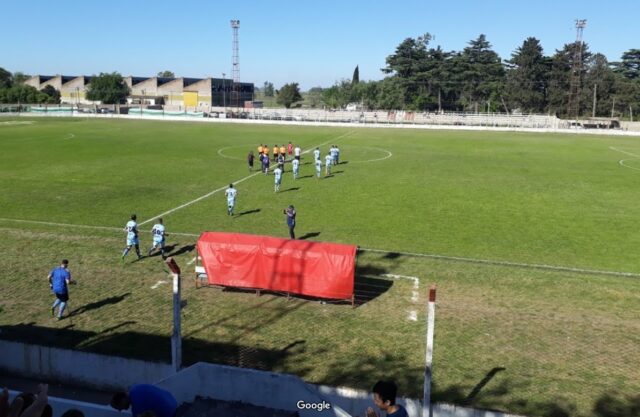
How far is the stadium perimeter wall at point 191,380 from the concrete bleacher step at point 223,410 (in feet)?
0.26

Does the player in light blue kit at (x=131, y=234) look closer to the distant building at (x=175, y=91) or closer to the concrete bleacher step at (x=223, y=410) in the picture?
the concrete bleacher step at (x=223, y=410)

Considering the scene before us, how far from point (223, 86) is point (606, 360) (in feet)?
402

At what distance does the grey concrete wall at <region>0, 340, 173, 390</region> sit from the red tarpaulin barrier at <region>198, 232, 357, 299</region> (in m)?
4.92

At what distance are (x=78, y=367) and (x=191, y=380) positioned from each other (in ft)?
8.33

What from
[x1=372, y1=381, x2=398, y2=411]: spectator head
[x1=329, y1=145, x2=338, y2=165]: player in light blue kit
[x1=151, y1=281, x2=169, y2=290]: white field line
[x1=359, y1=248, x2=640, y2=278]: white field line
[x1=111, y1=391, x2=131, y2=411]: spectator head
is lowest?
[x1=151, y1=281, x2=169, y2=290]: white field line

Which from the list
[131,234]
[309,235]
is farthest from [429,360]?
[309,235]

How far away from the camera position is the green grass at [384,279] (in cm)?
1093

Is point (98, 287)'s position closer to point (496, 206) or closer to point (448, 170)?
point (496, 206)

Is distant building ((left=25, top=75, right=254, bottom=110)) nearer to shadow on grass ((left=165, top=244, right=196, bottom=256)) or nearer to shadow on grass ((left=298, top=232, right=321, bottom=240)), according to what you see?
shadow on grass ((left=298, top=232, right=321, bottom=240))

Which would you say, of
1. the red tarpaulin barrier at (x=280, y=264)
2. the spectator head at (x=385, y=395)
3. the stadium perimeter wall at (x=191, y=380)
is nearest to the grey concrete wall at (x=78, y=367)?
the stadium perimeter wall at (x=191, y=380)

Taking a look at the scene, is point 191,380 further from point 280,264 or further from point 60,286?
point 60,286

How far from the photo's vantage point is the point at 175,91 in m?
126

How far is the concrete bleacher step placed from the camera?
854cm

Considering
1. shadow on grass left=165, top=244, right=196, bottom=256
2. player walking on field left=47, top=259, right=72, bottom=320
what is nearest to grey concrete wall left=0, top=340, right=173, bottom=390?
player walking on field left=47, top=259, right=72, bottom=320
